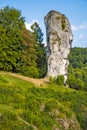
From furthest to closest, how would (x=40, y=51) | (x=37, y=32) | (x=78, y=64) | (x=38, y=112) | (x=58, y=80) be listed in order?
(x=78, y=64)
(x=37, y=32)
(x=40, y=51)
(x=58, y=80)
(x=38, y=112)

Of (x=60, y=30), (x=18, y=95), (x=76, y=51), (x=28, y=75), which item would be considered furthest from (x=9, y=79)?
(x=76, y=51)

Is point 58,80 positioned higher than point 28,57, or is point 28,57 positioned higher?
point 28,57

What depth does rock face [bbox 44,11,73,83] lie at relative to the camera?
55250 mm

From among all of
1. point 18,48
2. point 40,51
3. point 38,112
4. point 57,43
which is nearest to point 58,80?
point 57,43

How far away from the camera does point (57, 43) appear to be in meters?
55.2

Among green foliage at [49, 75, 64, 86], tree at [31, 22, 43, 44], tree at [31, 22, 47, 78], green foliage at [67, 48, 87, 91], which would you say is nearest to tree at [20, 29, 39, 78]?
tree at [31, 22, 47, 78]

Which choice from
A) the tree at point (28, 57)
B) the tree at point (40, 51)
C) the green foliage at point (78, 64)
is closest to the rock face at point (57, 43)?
the tree at point (28, 57)

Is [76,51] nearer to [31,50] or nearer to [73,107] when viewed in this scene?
[31,50]

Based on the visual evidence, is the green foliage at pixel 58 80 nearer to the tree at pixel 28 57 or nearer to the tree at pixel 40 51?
the tree at pixel 28 57

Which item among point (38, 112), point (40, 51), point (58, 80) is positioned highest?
point (40, 51)

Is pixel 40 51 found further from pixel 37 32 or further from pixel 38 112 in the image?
Answer: pixel 38 112

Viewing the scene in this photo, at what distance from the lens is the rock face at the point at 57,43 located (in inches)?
2175

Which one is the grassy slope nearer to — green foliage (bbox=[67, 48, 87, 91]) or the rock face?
the rock face

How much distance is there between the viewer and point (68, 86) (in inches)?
2142
